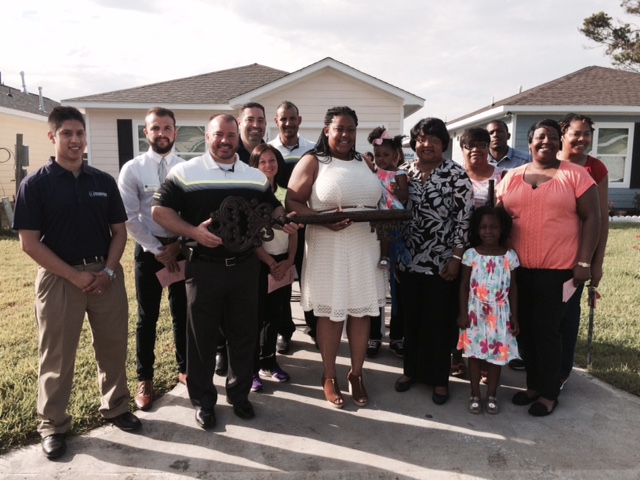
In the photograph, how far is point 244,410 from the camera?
3416 mm

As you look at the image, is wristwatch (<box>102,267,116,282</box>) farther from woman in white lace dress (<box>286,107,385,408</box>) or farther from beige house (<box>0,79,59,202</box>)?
beige house (<box>0,79,59,202</box>)

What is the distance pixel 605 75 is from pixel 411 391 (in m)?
15.9

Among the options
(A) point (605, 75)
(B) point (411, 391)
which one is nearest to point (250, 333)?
(B) point (411, 391)

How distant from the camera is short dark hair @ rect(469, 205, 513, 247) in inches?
135

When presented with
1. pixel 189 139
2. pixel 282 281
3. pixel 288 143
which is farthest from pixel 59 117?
pixel 189 139

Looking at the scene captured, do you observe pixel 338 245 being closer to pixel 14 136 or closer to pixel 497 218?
pixel 497 218

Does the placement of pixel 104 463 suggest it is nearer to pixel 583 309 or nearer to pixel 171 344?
pixel 171 344

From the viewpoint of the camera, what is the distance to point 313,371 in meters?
4.26

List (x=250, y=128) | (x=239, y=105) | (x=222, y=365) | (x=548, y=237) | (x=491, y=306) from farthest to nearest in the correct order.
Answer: (x=239, y=105) → (x=250, y=128) → (x=222, y=365) → (x=491, y=306) → (x=548, y=237)

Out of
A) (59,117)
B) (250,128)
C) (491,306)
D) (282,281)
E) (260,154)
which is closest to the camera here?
(59,117)

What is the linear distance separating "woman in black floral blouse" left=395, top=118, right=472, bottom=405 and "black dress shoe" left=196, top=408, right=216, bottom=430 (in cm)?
157

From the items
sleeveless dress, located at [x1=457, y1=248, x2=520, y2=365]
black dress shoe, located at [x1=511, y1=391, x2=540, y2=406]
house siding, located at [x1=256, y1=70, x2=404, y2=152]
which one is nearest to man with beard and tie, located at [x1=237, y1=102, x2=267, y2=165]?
sleeveless dress, located at [x1=457, y1=248, x2=520, y2=365]

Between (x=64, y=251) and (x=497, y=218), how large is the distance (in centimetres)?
278

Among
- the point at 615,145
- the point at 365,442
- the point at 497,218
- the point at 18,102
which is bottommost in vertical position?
the point at 365,442
